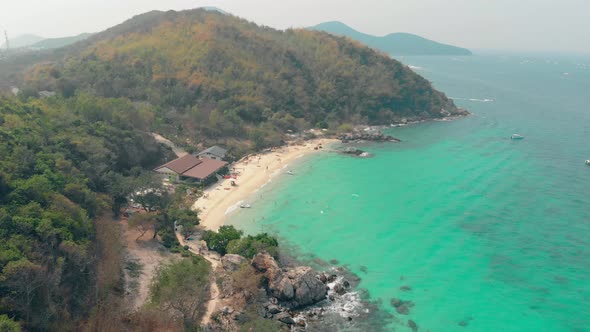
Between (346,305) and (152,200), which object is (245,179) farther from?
(346,305)

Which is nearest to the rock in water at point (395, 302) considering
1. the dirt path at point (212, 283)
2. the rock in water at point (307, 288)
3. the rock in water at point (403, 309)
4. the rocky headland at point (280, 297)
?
the rock in water at point (403, 309)

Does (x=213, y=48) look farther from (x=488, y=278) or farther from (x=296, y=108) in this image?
(x=488, y=278)

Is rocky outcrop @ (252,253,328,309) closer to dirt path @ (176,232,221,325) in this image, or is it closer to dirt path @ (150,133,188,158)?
dirt path @ (176,232,221,325)

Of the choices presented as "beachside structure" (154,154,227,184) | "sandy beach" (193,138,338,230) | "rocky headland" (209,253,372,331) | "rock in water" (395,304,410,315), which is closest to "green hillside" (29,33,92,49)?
"sandy beach" (193,138,338,230)

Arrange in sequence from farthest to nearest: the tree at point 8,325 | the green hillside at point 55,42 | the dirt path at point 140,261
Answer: the green hillside at point 55,42 → the dirt path at point 140,261 → the tree at point 8,325

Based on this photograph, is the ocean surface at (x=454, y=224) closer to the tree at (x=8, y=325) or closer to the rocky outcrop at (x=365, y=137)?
the rocky outcrop at (x=365, y=137)

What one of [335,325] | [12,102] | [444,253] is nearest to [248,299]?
[335,325]
